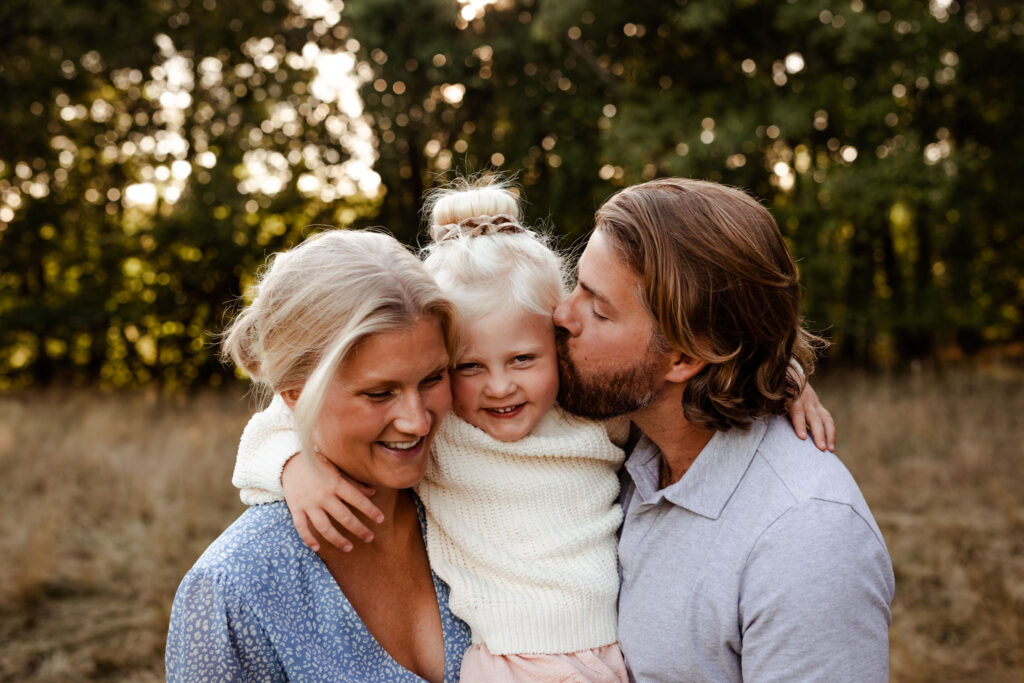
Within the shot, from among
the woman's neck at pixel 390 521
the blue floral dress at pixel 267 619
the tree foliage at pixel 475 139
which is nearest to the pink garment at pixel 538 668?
the blue floral dress at pixel 267 619

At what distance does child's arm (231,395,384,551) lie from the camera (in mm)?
2064

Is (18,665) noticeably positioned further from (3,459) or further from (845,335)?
(845,335)

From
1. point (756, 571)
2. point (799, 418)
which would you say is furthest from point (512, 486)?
point (799, 418)

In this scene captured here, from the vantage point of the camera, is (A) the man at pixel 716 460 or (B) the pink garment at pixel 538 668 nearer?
(A) the man at pixel 716 460

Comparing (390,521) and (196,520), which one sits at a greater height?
(390,521)

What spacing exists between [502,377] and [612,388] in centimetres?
32

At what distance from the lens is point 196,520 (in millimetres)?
6379

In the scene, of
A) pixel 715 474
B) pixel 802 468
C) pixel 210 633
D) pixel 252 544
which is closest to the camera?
pixel 210 633

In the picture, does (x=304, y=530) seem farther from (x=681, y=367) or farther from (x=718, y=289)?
(x=718, y=289)

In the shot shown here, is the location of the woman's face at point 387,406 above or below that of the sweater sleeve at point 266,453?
above

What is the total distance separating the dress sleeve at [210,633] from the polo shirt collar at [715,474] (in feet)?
3.60

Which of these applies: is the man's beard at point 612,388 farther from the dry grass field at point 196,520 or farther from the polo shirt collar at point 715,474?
the dry grass field at point 196,520

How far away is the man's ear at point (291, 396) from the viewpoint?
2.10 m

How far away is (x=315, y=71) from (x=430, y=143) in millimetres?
2016
